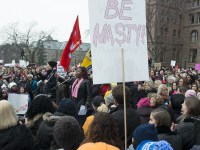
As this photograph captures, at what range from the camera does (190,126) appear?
13.0 ft

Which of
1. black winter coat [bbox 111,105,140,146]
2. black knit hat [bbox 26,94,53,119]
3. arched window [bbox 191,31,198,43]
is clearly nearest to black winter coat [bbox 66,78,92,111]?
black knit hat [bbox 26,94,53,119]

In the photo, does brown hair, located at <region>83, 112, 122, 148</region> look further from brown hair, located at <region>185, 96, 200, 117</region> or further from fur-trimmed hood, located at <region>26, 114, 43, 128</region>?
brown hair, located at <region>185, 96, 200, 117</region>

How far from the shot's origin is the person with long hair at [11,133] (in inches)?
122

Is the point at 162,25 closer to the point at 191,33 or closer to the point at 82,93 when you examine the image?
the point at 191,33

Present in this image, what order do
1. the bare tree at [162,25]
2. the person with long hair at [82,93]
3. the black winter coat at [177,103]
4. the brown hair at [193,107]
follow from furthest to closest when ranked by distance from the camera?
the bare tree at [162,25] < the person with long hair at [82,93] < the black winter coat at [177,103] < the brown hair at [193,107]

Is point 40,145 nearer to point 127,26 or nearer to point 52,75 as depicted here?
point 127,26

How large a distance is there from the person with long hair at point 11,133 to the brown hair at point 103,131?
0.86 m

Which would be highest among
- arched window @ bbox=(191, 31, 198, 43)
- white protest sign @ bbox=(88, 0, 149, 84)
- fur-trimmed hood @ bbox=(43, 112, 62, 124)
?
arched window @ bbox=(191, 31, 198, 43)

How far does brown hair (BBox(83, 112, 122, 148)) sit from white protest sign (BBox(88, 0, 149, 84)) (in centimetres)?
95

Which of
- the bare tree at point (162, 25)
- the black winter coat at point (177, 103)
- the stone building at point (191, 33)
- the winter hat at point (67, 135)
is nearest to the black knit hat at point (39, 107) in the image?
the winter hat at point (67, 135)

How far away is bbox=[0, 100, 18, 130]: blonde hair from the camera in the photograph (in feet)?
10.3

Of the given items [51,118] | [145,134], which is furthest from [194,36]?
[145,134]

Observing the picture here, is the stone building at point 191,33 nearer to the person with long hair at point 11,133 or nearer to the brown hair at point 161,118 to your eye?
the brown hair at point 161,118

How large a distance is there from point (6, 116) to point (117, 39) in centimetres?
170
